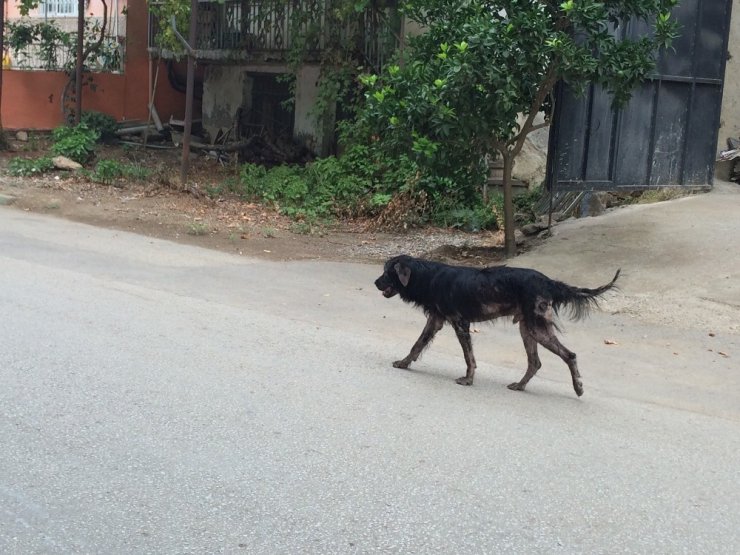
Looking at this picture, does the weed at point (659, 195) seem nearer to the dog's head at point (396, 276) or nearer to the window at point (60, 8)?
the dog's head at point (396, 276)

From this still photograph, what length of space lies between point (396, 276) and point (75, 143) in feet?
41.3

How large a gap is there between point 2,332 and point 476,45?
5.85 meters

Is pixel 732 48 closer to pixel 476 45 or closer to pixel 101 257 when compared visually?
pixel 476 45

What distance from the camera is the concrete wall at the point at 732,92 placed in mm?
14984

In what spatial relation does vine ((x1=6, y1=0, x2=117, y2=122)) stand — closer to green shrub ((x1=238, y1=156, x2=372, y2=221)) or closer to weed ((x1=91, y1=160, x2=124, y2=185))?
weed ((x1=91, y1=160, x2=124, y2=185))

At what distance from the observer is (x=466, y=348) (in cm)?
640


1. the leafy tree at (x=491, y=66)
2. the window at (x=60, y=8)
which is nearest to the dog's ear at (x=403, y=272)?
the leafy tree at (x=491, y=66)

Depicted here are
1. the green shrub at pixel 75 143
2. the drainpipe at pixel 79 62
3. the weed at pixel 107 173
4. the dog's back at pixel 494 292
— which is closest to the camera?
the dog's back at pixel 494 292

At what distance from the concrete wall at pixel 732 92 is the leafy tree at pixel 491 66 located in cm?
514

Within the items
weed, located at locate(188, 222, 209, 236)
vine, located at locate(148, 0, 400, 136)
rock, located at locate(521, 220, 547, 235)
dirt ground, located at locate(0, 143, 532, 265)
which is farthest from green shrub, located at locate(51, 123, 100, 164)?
rock, located at locate(521, 220, 547, 235)

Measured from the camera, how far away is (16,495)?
13.7 feet

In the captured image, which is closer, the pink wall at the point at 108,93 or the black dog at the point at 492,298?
the black dog at the point at 492,298

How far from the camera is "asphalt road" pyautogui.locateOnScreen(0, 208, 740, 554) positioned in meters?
4.02

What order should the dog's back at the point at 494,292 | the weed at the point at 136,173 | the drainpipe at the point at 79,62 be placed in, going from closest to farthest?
the dog's back at the point at 494,292
the weed at the point at 136,173
the drainpipe at the point at 79,62
